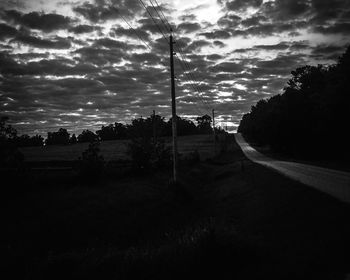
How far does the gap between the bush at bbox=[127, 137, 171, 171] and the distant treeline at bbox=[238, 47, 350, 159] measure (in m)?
23.1

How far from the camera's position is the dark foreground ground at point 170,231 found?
800cm

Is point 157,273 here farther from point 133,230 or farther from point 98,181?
point 98,181

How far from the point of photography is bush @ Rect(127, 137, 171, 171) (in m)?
34.6

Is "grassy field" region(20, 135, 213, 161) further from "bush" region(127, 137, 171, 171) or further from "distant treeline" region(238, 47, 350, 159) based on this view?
"bush" region(127, 137, 171, 171)

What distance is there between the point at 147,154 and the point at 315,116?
103 feet

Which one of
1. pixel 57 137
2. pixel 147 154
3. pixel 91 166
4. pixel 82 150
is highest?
pixel 57 137

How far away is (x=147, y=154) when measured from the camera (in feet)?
115

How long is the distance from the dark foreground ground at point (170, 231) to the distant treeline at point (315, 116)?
2200cm

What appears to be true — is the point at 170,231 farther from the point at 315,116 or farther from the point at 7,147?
the point at 315,116

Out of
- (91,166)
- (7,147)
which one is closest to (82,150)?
(91,166)

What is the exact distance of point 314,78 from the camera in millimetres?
63906

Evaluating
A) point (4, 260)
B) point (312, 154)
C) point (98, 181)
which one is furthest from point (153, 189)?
point (312, 154)

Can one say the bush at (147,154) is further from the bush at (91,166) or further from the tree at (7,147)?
the tree at (7,147)

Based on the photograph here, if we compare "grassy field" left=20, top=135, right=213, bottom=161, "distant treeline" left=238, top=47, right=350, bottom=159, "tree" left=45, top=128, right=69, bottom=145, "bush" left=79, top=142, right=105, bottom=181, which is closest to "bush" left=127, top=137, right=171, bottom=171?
"bush" left=79, top=142, right=105, bottom=181
